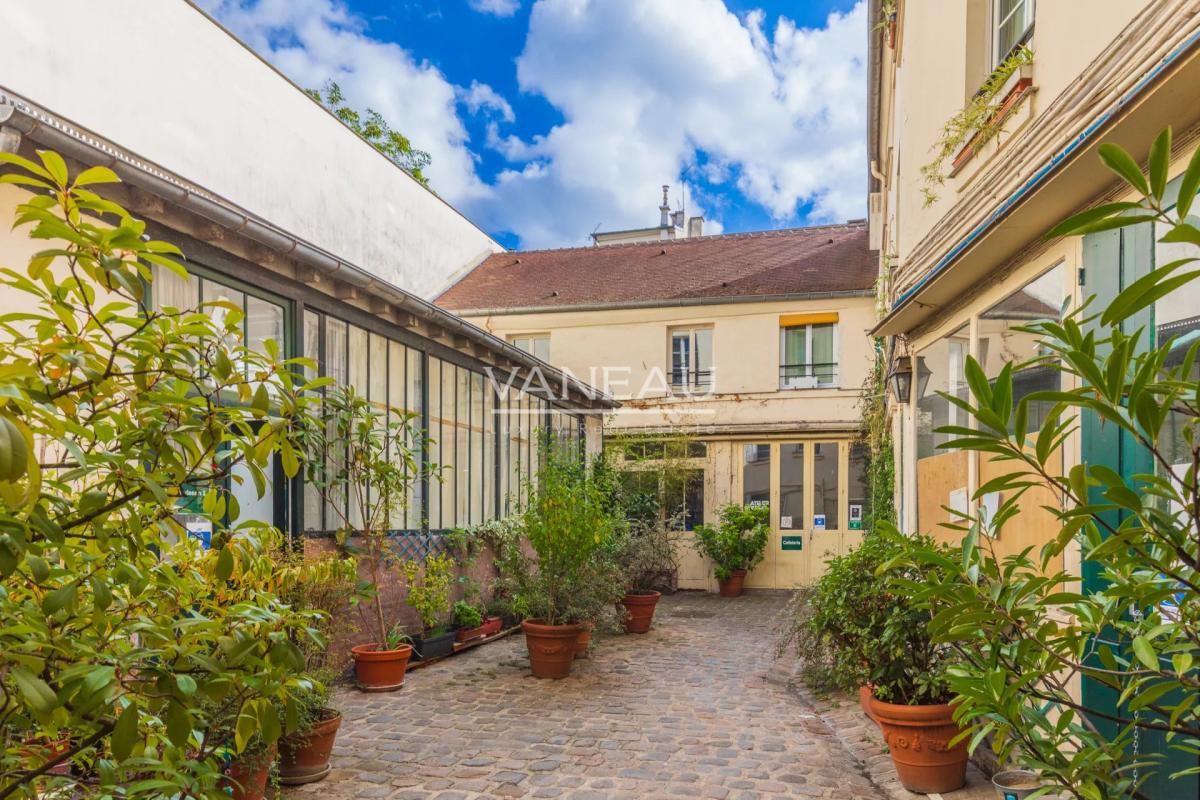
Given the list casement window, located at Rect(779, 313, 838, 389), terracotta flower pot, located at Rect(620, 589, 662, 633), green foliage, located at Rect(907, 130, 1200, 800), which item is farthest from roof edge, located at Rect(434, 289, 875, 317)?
green foliage, located at Rect(907, 130, 1200, 800)

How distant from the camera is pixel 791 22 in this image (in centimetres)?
1331

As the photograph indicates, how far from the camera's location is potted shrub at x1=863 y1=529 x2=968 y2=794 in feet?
13.1

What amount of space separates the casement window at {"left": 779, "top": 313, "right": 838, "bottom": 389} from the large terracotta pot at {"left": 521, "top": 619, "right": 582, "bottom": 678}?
8246 mm

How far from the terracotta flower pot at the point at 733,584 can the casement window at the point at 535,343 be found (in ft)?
17.8

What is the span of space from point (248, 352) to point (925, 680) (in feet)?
12.8

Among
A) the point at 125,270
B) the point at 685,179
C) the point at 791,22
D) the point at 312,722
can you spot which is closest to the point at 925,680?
the point at 312,722

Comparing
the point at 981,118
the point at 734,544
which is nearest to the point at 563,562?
the point at 981,118

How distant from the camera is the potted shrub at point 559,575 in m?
6.89

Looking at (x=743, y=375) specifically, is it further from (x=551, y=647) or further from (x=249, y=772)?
(x=249, y=772)


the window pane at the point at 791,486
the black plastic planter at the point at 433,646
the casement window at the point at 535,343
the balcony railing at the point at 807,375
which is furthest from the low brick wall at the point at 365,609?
the balcony railing at the point at 807,375

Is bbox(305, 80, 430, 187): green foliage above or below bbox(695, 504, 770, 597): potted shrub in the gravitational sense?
above

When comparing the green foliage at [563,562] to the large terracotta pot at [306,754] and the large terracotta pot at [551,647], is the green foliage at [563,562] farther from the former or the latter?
the large terracotta pot at [306,754]

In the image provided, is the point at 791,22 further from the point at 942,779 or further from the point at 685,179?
the point at 942,779

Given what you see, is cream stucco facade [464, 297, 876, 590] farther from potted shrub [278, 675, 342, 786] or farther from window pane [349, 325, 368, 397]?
potted shrub [278, 675, 342, 786]
